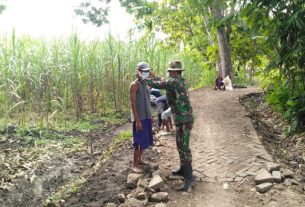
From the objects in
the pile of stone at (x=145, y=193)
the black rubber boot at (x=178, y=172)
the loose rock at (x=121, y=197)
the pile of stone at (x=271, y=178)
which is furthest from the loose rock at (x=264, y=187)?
the loose rock at (x=121, y=197)

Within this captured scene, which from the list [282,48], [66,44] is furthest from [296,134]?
[66,44]

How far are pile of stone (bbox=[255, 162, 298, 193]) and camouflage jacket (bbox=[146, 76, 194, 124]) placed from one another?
103 centimetres

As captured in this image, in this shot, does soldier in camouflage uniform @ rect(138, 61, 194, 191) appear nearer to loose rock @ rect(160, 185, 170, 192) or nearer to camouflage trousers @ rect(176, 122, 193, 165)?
camouflage trousers @ rect(176, 122, 193, 165)

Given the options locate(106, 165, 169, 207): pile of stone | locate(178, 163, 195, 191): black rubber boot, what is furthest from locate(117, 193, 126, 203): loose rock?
locate(178, 163, 195, 191): black rubber boot

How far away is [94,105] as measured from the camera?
28.4 ft

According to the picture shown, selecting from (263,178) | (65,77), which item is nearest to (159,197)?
(263,178)

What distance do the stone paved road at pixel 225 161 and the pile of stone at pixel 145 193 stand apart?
13cm

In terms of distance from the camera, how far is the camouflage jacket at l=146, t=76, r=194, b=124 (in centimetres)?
425

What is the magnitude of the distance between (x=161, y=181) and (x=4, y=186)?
1.96 m

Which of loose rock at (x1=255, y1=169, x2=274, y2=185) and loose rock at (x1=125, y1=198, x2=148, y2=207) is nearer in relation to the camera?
loose rock at (x1=125, y1=198, x2=148, y2=207)

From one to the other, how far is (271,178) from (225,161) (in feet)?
2.98

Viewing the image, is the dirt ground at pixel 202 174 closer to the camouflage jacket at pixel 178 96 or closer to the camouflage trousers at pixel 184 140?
the camouflage trousers at pixel 184 140

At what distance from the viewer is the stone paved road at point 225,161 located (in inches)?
155

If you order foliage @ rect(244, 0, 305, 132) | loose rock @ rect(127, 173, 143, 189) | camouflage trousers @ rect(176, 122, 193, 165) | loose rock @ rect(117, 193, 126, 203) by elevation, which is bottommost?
loose rock @ rect(117, 193, 126, 203)
